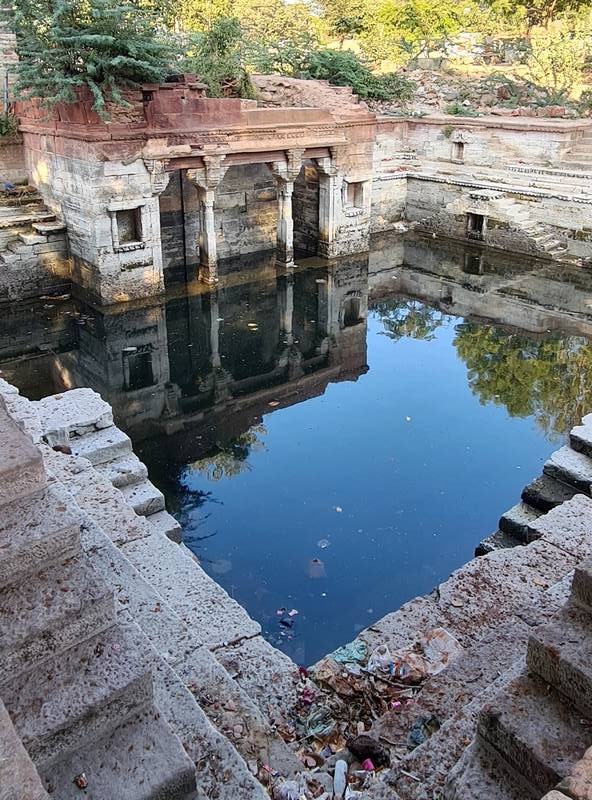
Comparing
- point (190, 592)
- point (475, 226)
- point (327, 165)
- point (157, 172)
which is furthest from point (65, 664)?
point (475, 226)

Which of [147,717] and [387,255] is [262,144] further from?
[147,717]

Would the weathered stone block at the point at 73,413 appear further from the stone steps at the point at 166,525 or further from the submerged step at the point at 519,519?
the submerged step at the point at 519,519

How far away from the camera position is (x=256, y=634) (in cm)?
405

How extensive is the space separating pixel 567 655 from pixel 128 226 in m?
10.4

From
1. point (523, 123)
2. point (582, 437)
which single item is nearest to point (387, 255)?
point (523, 123)

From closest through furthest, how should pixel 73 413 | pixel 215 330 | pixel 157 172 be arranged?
pixel 73 413
pixel 215 330
pixel 157 172

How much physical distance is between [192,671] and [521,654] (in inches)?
65.2

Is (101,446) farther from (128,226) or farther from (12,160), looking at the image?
(12,160)

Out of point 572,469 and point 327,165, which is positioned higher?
point 327,165

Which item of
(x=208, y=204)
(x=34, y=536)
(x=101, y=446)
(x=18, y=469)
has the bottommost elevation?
(x=101, y=446)

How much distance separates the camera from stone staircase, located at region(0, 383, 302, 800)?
2.74 metres

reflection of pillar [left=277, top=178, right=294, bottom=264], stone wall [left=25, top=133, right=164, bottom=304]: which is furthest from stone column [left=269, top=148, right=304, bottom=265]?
stone wall [left=25, top=133, right=164, bottom=304]

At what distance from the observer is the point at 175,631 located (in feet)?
12.0

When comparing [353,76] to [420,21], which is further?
[420,21]
